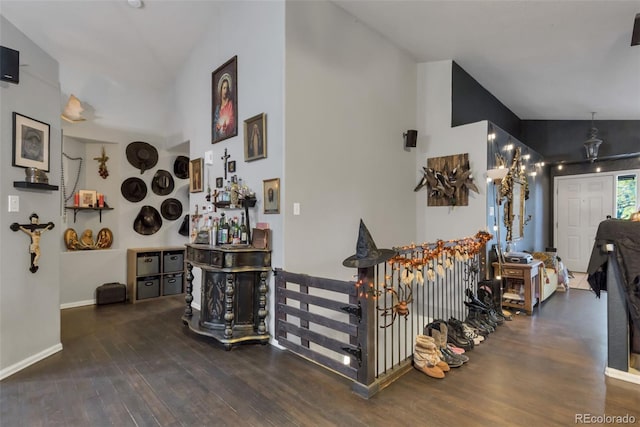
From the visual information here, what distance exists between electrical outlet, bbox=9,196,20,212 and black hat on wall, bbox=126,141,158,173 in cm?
276

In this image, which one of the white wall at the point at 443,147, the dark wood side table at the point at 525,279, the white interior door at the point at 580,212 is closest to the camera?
the dark wood side table at the point at 525,279

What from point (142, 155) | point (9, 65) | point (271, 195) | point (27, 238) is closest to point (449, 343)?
point (271, 195)

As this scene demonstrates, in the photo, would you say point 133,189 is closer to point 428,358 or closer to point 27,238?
point 27,238

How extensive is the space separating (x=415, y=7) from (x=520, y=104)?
3860 millimetres

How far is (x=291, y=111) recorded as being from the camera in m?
Result: 3.12

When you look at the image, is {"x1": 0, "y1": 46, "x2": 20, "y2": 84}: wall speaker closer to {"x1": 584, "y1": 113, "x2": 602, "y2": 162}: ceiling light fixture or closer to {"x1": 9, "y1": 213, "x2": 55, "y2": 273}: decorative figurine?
{"x1": 9, "y1": 213, "x2": 55, "y2": 273}: decorative figurine

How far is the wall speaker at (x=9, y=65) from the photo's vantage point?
7.92 ft

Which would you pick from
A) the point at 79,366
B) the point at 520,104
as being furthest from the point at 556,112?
the point at 79,366

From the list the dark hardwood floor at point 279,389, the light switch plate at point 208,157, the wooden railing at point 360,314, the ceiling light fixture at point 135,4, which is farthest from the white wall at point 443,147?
the ceiling light fixture at point 135,4

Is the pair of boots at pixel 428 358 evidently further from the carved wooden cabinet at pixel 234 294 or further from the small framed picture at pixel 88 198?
the small framed picture at pixel 88 198

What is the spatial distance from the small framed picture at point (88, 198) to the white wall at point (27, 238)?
198 centimetres

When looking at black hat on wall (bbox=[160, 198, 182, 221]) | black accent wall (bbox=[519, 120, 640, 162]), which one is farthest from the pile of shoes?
black accent wall (bbox=[519, 120, 640, 162])

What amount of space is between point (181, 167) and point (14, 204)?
11.0ft

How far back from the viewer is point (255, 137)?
3.41m
